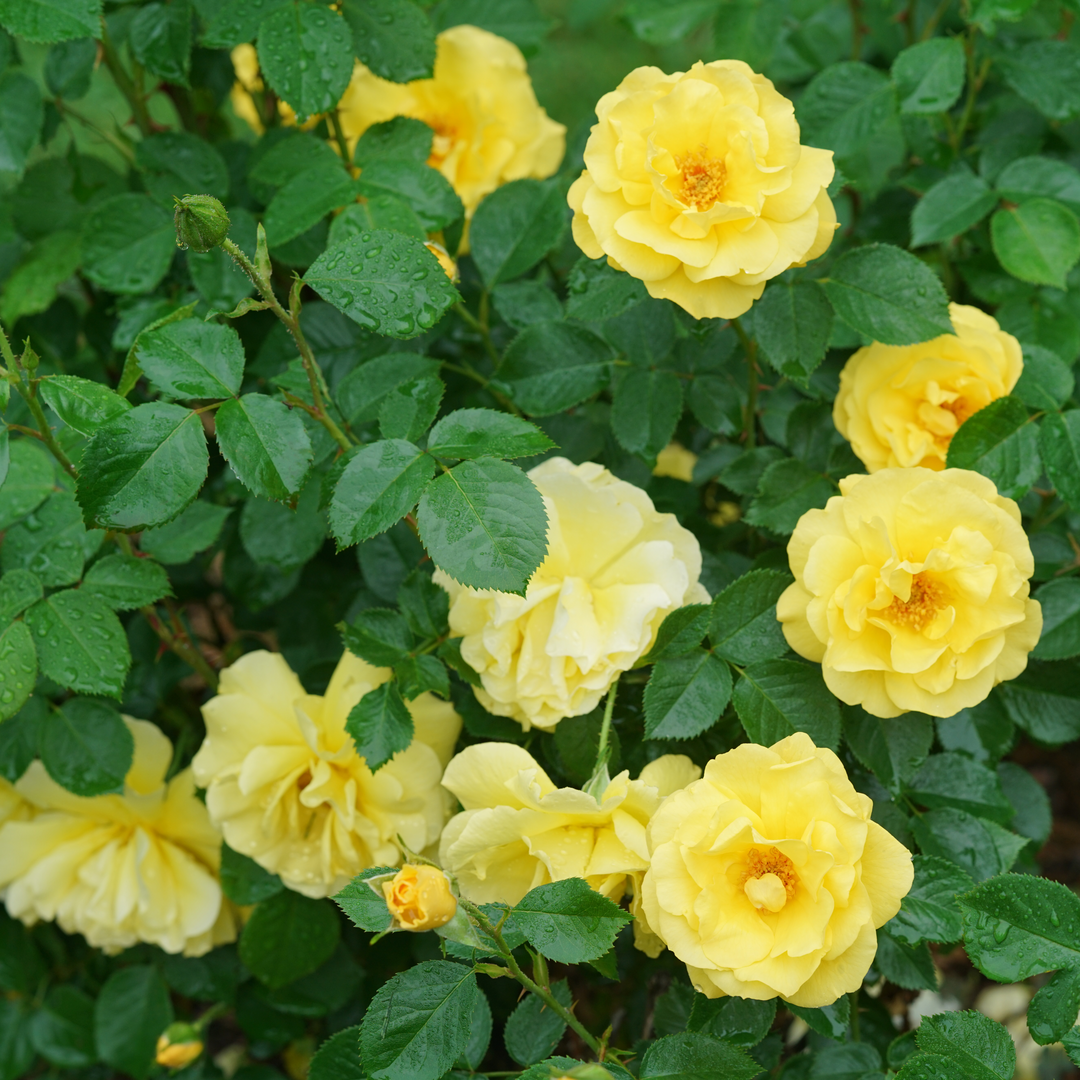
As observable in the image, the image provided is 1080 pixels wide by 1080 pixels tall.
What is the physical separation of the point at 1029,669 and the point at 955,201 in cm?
67

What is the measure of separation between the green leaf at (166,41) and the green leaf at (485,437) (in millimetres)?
774

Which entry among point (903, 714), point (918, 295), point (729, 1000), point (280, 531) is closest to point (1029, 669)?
point (903, 714)

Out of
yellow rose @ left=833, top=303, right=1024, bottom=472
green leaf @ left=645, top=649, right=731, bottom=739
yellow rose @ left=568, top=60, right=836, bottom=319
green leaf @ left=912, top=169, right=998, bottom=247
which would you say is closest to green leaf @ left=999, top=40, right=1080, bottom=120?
green leaf @ left=912, top=169, right=998, bottom=247

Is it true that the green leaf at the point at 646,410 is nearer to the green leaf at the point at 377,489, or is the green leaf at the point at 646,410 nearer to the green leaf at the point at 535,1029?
the green leaf at the point at 377,489

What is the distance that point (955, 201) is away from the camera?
5.12 feet

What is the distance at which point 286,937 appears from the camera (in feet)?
4.76

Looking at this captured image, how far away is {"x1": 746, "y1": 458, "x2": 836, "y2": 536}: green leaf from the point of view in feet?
4.16

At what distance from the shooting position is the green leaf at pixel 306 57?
135cm

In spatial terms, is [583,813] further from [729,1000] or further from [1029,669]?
[1029,669]

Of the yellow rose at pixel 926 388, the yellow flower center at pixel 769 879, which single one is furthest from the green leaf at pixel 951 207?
the yellow flower center at pixel 769 879

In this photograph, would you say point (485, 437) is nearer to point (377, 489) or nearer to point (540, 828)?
point (377, 489)

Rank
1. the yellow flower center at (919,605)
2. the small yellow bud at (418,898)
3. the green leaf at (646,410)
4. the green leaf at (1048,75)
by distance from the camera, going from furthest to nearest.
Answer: the green leaf at (1048,75)
the green leaf at (646,410)
the yellow flower center at (919,605)
the small yellow bud at (418,898)

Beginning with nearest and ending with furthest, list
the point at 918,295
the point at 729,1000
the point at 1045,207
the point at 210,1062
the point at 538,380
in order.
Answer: the point at 729,1000 < the point at 918,295 < the point at 538,380 < the point at 1045,207 < the point at 210,1062

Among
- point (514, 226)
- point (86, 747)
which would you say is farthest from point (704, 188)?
point (86, 747)
